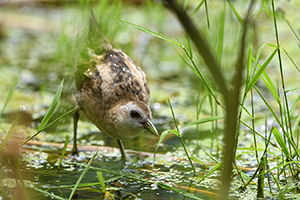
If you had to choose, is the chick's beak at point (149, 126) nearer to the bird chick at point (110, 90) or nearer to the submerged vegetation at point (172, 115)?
the bird chick at point (110, 90)

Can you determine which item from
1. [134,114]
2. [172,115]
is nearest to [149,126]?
[134,114]

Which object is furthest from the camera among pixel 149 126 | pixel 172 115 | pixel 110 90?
pixel 172 115

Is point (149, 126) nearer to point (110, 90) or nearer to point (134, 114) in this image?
point (134, 114)

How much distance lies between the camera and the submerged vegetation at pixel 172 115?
235 cm

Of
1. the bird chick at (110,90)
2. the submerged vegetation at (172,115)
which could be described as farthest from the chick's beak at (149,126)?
the submerged vegetation at (172,115)

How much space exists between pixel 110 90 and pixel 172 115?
4.81ft

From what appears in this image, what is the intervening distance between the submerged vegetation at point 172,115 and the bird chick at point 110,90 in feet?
0.97

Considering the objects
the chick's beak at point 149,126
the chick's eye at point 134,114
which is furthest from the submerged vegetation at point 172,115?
the chick's eye at point 134,114

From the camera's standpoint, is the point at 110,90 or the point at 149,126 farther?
the point at 110,90

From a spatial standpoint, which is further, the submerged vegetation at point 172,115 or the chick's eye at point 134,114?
the chick's eye at point 134,114

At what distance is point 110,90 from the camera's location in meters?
3.08

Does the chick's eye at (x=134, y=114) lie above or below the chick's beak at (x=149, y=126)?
above

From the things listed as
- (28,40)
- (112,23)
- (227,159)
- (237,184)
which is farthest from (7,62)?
(227,159)

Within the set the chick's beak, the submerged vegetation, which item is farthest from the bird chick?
the submerged vegetation
